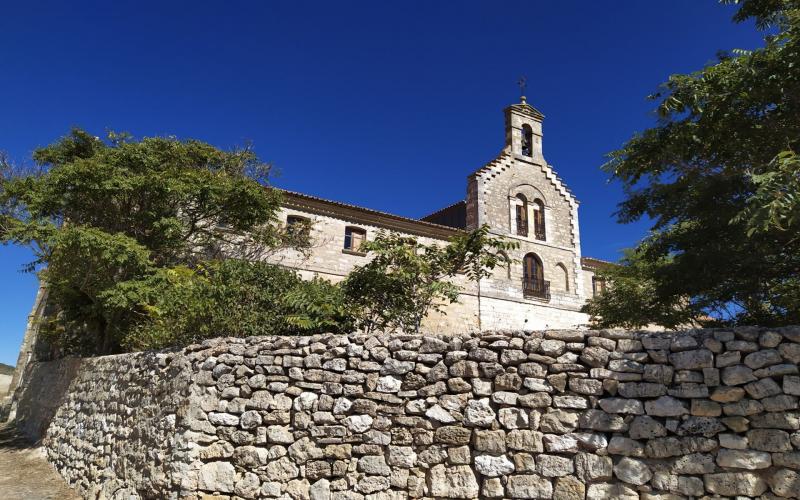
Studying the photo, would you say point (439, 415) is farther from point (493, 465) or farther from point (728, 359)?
point (728, 359)

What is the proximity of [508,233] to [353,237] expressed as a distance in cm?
687

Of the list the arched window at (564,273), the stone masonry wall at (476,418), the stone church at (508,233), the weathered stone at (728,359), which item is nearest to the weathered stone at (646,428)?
the stone masonry wall at (476,418)

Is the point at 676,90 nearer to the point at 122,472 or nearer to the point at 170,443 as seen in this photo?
the point at 170,443

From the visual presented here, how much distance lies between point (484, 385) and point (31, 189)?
12910mm

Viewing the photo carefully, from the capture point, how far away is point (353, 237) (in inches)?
802

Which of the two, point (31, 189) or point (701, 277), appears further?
point (31, 189)

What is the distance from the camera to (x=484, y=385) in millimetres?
6512

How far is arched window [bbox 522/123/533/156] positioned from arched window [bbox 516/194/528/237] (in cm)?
255

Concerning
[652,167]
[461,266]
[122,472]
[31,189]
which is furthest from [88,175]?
[652,167]

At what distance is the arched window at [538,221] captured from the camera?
2386 cm

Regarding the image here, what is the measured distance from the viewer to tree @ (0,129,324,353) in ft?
37.3

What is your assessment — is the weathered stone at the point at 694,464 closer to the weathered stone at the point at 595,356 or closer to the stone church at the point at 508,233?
the weathered stone at the point at 595,356

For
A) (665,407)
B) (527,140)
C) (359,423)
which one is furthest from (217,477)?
(527,140)

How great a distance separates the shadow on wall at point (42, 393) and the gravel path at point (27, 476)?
24.4 inches
